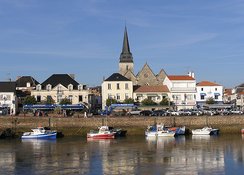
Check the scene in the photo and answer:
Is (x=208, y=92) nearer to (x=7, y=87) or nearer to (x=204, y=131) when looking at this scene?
(x=204, y=131)

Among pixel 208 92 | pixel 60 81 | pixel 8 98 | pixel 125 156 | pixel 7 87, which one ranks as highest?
pixel 60 81

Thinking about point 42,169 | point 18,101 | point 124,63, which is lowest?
point 42,169

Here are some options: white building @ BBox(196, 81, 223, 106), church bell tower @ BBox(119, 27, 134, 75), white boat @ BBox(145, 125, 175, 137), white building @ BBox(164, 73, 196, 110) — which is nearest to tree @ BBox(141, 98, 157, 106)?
white building @ BBox(164, 73, 196, 110)

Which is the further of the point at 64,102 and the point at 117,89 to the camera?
the point at 117,89

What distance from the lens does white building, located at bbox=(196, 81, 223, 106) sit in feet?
280

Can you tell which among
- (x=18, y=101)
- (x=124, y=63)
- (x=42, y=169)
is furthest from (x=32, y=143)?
(x=124, y=63)

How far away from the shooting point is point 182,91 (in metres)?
83.8

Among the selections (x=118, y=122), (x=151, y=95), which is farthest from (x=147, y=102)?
(x=118, y=122)

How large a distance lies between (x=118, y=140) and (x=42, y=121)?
12.7m

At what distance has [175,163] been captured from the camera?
3581 centimetres

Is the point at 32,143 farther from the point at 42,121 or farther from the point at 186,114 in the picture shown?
the point at 186,114

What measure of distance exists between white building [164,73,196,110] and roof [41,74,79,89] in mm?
16819

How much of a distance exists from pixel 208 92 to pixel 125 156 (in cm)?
4907

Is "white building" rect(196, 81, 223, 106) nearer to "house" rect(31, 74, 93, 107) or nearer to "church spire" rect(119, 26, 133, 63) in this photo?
"church spire" rect(119, 26, 133, 63)
